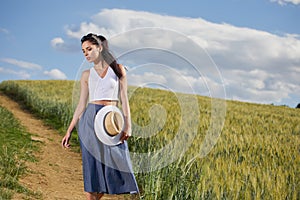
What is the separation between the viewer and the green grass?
573cm

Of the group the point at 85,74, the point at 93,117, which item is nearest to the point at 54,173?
the point at 93,117

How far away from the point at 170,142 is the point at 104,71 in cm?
215

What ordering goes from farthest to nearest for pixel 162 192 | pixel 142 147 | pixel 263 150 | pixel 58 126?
pixel 58 126 → pixel 142 147 → pixel 263 150 → pixel 162 192

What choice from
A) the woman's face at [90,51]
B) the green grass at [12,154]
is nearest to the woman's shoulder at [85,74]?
the woman's face at [90,51]

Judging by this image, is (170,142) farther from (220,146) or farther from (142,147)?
(142,147)

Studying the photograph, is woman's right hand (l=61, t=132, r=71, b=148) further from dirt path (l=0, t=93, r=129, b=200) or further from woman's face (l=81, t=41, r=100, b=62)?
dirt path (l=0, t=93, r=129, b=200)

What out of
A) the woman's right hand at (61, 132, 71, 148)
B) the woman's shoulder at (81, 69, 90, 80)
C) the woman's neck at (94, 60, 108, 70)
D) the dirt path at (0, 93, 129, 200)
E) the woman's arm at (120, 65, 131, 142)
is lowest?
the dirt path at (0, 93, 129, 200)

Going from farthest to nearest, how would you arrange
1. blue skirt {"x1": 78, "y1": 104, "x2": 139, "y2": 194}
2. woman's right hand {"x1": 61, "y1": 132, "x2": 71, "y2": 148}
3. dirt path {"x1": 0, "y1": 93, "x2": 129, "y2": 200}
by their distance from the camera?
1. dirt path {"x1": 0, "y1": 93, "x2": 129, "y2": 200}
2. woman's right hand {"x1": 61, "y1": 132, "x2": 71, "y2": 148}
3. blue skirt {"x1": 78, "y1": 104, "x2": 139, "y2": 194}

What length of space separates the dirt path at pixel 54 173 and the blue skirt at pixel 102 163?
1.59 m

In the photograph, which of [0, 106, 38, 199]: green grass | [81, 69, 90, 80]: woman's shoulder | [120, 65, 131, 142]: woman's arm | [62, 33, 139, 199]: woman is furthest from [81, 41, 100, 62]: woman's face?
[0, 106, 38, 199]: green grass

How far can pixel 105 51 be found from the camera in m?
4.17

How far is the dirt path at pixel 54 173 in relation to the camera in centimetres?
620

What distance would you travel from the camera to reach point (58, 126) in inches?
502

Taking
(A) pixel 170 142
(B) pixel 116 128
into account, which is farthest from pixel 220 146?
(B) pixel 116 128
